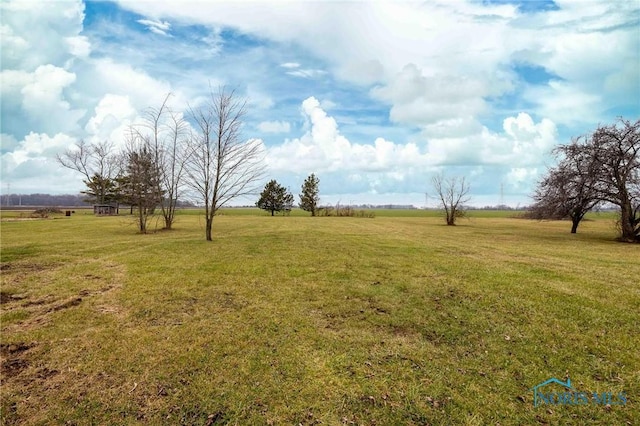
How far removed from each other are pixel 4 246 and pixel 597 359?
1872 centimetres

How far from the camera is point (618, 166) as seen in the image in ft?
60.8

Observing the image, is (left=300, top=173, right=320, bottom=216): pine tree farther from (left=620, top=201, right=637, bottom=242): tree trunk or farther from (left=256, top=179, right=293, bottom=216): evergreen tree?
(left=620, top=201, right=637, bottom=242): tree trunk

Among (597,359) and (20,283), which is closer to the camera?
(597,359)

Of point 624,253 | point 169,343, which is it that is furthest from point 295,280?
point 624,253

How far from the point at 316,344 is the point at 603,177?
21.7m

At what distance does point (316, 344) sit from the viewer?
16.8 feet

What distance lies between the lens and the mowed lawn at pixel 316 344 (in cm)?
372

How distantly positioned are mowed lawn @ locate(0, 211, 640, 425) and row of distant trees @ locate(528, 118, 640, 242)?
41.1 ft

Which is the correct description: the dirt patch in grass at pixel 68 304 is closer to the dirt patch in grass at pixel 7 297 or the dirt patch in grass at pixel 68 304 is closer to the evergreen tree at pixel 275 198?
the dirt patch in grass at pixel 7 297

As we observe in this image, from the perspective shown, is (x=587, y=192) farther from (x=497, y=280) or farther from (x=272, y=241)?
(x=272, y=241)

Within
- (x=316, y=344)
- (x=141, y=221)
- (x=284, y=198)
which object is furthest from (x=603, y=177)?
(x=284, y=198)

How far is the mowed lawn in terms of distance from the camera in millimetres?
3721

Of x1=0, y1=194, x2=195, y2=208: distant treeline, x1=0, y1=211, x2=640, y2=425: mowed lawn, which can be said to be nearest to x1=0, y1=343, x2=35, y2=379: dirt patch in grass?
x1=0, y1=211, x2=640, y2=425: mowed lawn

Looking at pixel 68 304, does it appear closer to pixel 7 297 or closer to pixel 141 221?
pixel 7 297
